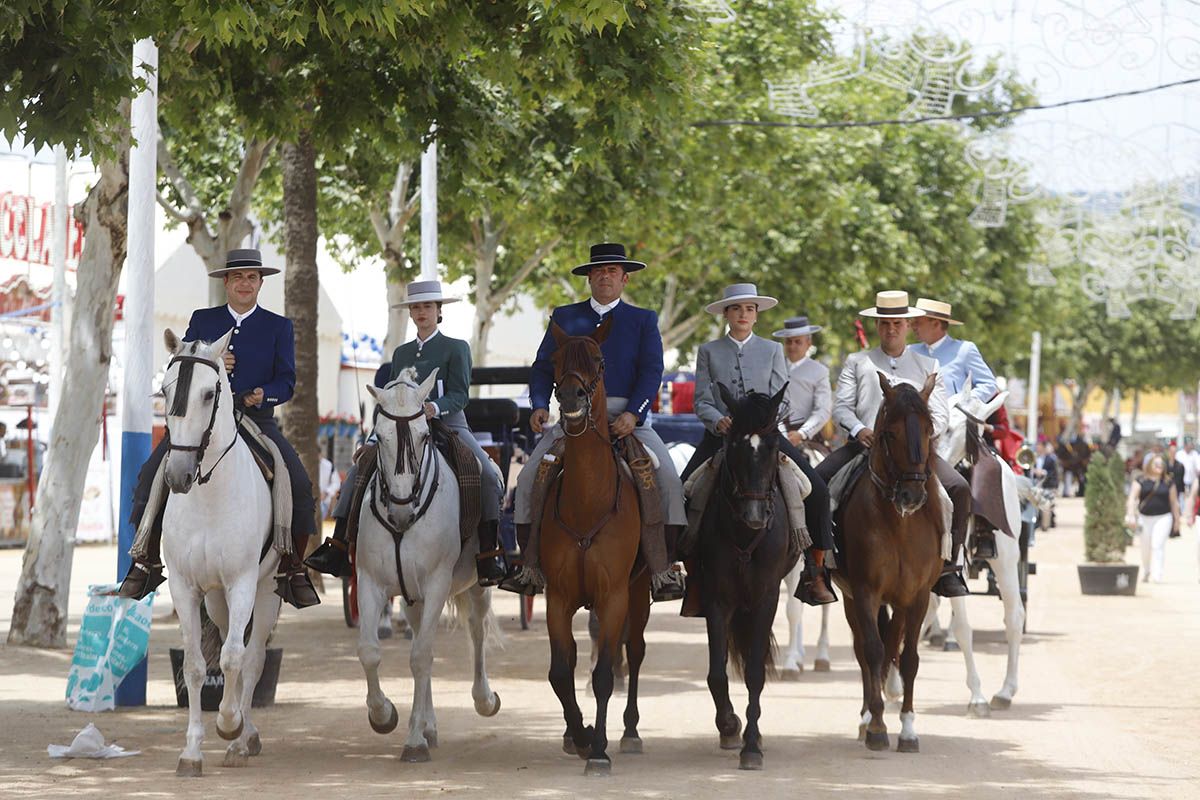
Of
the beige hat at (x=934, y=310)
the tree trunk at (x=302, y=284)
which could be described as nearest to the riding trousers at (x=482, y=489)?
the beige hat at (x=934, y=310)

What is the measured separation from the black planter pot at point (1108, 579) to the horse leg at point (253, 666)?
18.3 m

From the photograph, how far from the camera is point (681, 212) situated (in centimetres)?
3123

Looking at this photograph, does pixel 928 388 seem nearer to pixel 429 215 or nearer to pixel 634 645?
pixel 634 645

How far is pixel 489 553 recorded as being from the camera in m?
11.9

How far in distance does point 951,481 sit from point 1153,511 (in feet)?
59.8

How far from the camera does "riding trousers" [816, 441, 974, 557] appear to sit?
12766mm

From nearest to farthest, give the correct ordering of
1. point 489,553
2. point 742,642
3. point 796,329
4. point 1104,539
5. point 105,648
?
1. point 742,642
2. point 489,553
3. point 105,648
4. point 796,329
5. point 1104,539

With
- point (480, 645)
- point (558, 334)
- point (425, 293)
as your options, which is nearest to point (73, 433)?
point (425, 293)

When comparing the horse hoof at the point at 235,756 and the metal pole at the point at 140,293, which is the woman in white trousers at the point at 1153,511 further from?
the horse hoof at the point at 235,756

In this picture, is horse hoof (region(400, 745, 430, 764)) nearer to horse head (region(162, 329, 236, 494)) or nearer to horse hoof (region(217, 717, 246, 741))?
→ horse hoof (region(217, 717, 246, 741))

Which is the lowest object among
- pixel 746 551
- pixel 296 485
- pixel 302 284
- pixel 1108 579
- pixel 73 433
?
pixel 1108 579

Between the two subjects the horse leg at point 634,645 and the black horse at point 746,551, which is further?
the horse leg at point 634,645

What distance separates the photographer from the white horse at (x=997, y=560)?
13.8 m

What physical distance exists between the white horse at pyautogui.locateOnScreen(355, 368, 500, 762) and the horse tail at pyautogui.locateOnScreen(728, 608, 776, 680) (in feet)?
6.24
